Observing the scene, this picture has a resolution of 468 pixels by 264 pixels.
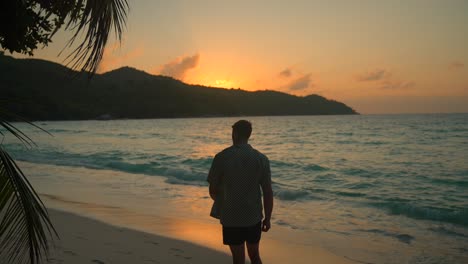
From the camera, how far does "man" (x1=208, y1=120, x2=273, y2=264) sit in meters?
3.76

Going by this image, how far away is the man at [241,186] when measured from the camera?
3.76 metres

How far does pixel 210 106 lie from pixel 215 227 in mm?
150247

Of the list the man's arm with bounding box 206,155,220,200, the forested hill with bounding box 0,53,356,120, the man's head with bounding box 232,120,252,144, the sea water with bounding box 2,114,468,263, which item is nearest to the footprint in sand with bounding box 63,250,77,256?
the man's arm with bounding box 206,155,220,200

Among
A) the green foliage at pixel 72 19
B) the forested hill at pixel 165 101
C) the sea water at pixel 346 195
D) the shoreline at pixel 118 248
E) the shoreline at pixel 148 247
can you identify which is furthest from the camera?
the forested hill at pixel 165 101

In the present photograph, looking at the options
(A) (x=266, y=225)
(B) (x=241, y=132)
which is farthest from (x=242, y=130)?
(A) (x=266, y=225)

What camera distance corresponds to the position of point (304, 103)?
587 feet

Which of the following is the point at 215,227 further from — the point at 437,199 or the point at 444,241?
the point at 437,199

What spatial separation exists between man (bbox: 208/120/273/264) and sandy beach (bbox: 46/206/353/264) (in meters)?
2.26

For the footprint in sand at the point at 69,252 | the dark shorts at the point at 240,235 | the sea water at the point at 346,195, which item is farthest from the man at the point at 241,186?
the sea water at the point at 346,195

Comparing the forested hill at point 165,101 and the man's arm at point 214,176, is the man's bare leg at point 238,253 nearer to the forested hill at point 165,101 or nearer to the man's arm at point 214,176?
the man's arm at point 214,176

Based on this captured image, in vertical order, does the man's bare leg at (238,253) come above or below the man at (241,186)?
below

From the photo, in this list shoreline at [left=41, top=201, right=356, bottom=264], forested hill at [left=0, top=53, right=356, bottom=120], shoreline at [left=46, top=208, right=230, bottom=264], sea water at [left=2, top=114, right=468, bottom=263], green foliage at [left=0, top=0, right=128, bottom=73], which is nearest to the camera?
green foliage at [left=0, top=0, right=128, bottom=73]

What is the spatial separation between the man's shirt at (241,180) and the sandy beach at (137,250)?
7.75 feet

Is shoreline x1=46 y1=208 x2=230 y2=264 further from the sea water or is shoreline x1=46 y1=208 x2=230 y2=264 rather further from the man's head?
the man's head
